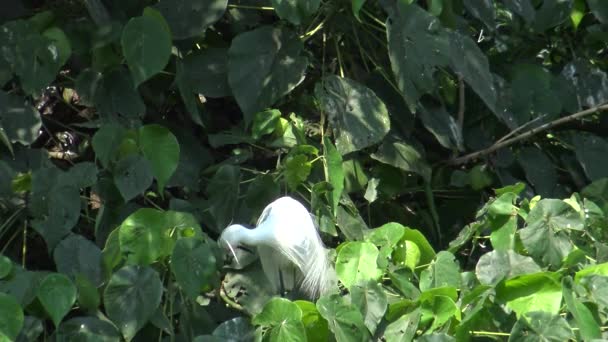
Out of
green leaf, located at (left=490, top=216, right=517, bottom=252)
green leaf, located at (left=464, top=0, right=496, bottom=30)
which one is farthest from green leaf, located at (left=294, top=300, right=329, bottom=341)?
green leaf, located at (left=464, top=0, right=496, bottom=30)

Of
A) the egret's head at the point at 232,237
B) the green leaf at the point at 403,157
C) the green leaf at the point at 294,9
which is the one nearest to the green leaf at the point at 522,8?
the green leaf at the point at 403,157

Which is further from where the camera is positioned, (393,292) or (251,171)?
(251,171)

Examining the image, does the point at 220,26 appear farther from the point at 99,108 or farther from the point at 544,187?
the point at 544,187

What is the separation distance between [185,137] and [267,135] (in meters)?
0.16

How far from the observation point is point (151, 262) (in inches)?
62.8

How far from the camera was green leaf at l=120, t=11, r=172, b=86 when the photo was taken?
1790 millimetres

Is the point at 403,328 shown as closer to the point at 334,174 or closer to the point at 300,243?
the point at 300,243

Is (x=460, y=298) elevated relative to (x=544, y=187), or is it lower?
elevated

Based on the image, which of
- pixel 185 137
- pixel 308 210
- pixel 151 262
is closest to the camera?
pixel 151 262

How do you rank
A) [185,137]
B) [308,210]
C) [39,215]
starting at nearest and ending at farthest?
[39,215], [308,210], [185,137]

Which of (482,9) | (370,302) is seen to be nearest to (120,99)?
(370,302)

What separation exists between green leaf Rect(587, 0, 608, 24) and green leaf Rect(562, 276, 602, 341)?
0.82m

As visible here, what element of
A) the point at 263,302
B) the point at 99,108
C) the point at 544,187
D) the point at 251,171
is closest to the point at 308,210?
the point at 251,171

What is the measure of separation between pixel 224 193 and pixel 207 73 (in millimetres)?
264
